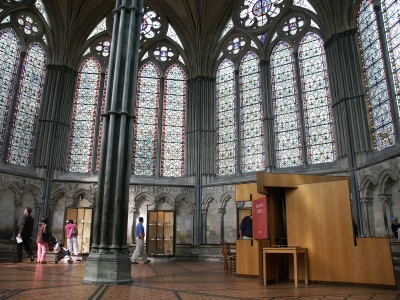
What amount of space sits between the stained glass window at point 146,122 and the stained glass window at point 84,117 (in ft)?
7.17

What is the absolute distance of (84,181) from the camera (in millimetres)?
17000

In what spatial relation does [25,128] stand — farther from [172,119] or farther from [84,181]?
[172,119]

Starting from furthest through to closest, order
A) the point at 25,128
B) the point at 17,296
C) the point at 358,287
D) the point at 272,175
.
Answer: the point at 25,128, the point at 272,175, the point at 358,287, the point at 17,296

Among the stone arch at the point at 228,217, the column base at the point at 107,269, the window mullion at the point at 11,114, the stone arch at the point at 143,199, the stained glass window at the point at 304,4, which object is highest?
the stained glass window at the point at 304,4

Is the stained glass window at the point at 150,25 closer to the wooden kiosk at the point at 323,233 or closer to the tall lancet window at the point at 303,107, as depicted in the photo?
the tall lancet window at the point at 303,107

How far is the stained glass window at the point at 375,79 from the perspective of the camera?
43.2 ft

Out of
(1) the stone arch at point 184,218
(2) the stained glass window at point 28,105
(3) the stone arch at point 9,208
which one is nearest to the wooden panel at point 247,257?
(1) the stone arch at point 184,218

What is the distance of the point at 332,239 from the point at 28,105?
1493 centimetres

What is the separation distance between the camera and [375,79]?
13867 mm

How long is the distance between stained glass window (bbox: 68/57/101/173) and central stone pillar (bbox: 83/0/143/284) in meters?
9.67

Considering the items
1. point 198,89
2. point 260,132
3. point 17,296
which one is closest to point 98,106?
point 198,89

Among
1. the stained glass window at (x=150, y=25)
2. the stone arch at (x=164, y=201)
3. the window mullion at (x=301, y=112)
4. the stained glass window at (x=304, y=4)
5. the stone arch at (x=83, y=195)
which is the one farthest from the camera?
the stained glass window at (x=150, y=25)

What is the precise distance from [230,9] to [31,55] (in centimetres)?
1035

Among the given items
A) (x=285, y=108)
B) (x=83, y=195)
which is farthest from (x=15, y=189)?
(x=285, y=108)
